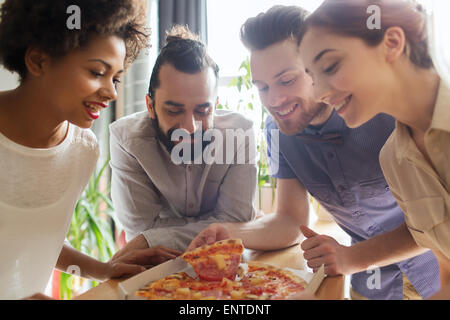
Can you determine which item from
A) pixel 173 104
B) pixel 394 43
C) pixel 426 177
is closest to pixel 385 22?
pixel 394 43

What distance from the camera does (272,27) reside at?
834 mm

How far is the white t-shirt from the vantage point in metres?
0.71

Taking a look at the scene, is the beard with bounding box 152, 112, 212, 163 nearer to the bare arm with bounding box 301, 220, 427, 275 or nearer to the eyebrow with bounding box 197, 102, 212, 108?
the eyebrow with bounding box 197, 102, 212, 108

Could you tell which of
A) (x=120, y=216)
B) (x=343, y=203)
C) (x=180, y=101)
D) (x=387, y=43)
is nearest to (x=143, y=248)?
(x=120, y=216)

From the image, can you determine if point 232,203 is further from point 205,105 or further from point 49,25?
point 49,25

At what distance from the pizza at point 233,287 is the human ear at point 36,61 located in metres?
0.44

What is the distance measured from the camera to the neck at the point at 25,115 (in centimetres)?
71

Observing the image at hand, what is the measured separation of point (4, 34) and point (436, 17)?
739mm

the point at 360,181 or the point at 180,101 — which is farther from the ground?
the point at 180,101

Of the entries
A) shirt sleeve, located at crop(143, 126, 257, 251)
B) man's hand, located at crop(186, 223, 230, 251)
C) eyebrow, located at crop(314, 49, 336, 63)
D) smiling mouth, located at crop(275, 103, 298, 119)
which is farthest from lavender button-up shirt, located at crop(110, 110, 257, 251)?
eyebrow, located at crop(314, 49, 336, 63)

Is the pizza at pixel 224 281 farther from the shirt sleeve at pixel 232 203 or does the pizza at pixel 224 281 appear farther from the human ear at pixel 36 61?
the human ear at pixel 36 61
